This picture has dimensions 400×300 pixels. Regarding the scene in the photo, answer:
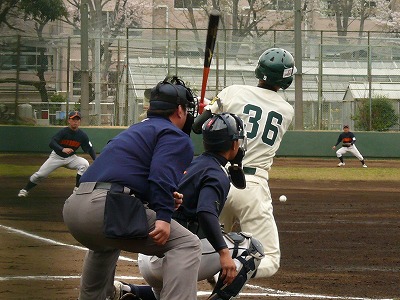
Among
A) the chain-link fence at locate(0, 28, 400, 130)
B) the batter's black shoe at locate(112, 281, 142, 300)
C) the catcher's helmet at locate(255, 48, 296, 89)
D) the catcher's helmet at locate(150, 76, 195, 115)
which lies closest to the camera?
the catcher's helmet at locate(150, 76, 195, 115)

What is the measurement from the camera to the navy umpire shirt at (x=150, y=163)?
4113 mm

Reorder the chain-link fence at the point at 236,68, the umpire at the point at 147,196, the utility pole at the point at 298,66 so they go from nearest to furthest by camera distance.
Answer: the umpire at the point at 147,196 → the utility pole at the point at 298,66 → the chain-link fence at the point at 236,68

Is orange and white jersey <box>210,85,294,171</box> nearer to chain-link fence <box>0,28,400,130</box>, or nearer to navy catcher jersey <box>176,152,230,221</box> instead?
navy catcher jersey <box>176,152,230,221</box>

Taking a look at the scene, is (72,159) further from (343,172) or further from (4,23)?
(4,23)

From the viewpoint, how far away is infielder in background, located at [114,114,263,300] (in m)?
4.78

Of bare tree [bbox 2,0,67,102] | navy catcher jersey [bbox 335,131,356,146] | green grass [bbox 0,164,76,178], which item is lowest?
navy catcher jersey [bbox 335,131,356,146]

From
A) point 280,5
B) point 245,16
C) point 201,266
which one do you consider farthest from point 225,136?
point 280,5

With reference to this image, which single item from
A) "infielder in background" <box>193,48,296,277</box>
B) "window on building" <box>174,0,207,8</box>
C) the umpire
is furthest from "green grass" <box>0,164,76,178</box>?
"window on building" <box>174,0,207,8</box>

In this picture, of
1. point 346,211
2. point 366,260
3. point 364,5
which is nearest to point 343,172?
point 346,211

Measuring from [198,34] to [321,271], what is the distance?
23273 mm

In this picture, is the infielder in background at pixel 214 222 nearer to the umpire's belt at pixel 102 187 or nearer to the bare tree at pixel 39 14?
the umpire's belt at pixel 102 187

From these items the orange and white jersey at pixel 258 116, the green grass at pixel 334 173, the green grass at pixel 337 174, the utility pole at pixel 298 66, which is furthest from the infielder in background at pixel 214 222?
the utility pole at pixel 298 66

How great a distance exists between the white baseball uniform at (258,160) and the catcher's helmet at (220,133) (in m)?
0.79

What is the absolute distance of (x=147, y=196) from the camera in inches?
166
